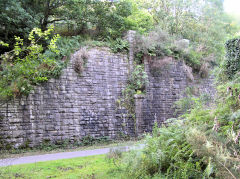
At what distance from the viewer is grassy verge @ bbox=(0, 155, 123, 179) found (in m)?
5.06

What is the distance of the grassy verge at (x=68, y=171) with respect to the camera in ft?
16.6

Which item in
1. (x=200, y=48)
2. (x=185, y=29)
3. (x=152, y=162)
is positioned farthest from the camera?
(x=185, y=29)

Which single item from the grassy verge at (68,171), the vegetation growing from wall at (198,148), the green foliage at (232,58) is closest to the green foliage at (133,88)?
the green foliage at (232,58)

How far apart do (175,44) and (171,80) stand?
2.37 meters

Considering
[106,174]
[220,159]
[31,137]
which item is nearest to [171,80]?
[31,137]

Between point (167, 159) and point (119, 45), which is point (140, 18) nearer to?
point (119, 45)

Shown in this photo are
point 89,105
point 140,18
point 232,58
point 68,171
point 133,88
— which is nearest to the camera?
point 68,171

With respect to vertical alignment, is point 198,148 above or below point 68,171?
above

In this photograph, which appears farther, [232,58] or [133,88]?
[133,88]

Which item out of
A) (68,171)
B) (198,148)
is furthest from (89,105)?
(198,148)

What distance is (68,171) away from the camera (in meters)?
5.50

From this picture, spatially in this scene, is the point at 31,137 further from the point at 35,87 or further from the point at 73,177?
the point at 73,177

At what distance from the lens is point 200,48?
16.6 m

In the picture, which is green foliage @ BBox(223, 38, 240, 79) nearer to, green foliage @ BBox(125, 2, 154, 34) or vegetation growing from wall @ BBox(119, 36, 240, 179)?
vegetation growing from wall @ BBox(119, 36, 240, 179)
